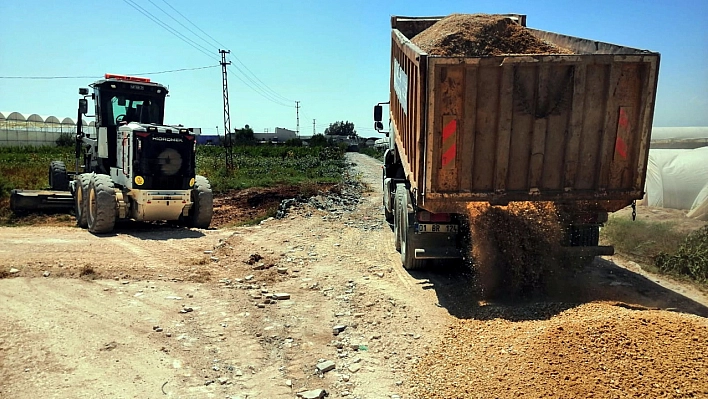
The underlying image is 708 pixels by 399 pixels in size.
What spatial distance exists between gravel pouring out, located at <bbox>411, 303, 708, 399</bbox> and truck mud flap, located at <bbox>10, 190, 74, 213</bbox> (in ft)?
36.7

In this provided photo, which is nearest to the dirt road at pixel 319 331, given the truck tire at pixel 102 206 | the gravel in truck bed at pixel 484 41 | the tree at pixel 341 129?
the truck tire at pixel 102 206

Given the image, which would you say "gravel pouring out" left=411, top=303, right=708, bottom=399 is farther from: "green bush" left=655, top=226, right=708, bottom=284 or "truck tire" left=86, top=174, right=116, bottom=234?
"truck tire" left=86, top=174, right=116, bottom=234

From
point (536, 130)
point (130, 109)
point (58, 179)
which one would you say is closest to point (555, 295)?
point (536, 130)

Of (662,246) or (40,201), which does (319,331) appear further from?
(40,201)

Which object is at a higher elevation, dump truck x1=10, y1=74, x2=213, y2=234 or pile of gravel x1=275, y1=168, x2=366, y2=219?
dump truck x1=10, y1=74, x2=213, y2=234

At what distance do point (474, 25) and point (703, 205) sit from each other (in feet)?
24.8

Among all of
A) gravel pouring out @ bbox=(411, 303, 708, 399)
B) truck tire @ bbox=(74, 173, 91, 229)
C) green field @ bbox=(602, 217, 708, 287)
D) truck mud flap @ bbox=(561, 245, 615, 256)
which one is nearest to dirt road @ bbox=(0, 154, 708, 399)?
gravel pouring out @ bbox=(411, 303, 708, 399)

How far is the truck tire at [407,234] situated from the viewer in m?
7.37

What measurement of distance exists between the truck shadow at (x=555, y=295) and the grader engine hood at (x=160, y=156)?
5.57 meters

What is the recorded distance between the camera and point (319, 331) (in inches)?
221

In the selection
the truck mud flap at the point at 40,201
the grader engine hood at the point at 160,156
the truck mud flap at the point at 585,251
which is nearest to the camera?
the truck mud flap at the point at 585,251

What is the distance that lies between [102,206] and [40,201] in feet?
12.2

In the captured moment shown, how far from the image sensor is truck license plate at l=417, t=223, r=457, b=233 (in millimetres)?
7004

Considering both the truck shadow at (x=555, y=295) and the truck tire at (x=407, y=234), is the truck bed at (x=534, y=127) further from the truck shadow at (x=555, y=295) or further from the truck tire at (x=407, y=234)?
the truck shadow at (x=555, y=295)
